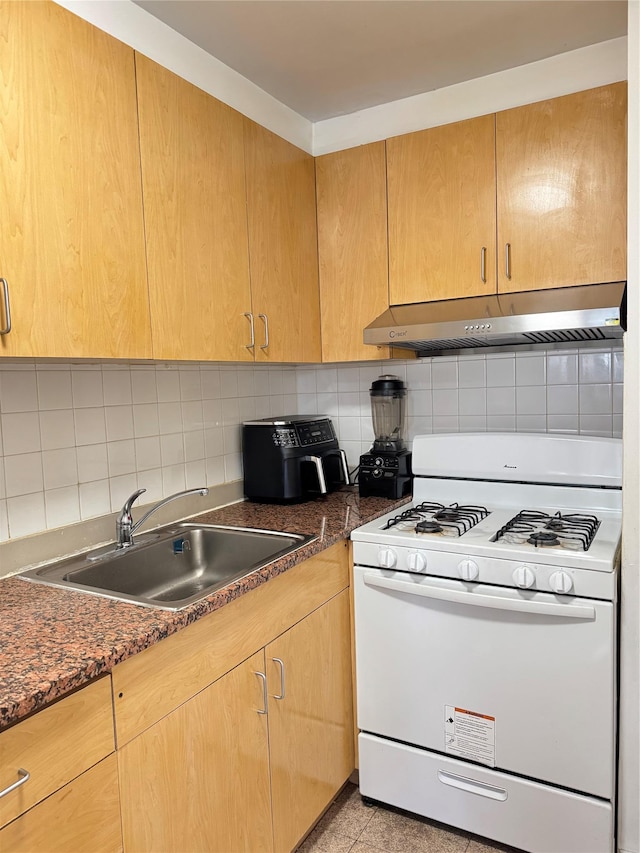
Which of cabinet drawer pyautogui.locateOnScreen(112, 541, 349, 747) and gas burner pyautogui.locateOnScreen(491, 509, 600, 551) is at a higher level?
gas burner pyautogui.locateOnScreen(491, 509, 600, 551)

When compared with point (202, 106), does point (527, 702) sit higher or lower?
lower

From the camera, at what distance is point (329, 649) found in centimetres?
177

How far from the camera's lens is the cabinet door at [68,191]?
46.0 inches

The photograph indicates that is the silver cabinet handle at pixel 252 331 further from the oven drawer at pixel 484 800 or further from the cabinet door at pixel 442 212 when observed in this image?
the oven drawer at pixel 484 800

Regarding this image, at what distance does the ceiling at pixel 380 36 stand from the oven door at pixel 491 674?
63.2 inches

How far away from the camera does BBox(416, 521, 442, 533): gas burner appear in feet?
5.80

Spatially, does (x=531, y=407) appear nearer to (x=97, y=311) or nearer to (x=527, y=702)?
(x=527, y=702)

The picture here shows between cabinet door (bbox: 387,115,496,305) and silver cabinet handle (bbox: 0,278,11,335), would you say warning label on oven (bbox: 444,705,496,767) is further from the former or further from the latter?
silver cabinet handle (bbox: 0,278,11,335)

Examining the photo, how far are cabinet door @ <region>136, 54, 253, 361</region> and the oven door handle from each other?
83cm

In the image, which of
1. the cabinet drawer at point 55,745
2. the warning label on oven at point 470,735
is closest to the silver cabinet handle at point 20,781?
the cabinet drawer at point 55,745

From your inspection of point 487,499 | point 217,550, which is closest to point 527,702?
point 487,499

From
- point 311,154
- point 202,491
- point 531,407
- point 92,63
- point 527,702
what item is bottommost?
point 527,702

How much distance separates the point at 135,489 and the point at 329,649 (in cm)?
79

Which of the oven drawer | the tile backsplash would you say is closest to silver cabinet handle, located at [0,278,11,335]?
the tile backsplash
